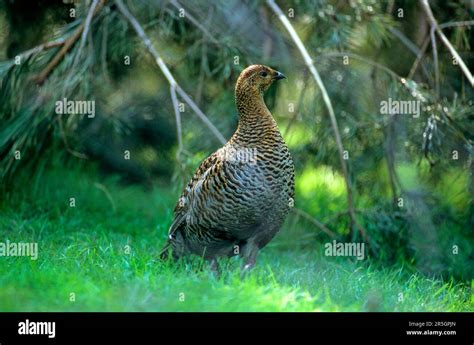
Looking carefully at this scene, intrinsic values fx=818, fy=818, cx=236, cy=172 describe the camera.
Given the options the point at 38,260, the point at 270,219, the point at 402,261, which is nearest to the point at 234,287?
the point at 270,219

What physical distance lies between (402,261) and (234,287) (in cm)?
203

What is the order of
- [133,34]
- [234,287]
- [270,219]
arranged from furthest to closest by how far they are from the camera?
[133,34] < [270,219] < [234,287]

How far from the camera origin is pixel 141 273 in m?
Result: 4.65

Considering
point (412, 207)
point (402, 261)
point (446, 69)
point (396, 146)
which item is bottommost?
point (402, 261)

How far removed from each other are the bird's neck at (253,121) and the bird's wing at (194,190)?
19 cm

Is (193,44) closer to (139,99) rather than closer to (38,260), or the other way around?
(139,99)

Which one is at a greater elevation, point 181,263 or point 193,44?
point 193,44

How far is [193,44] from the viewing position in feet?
21.2
